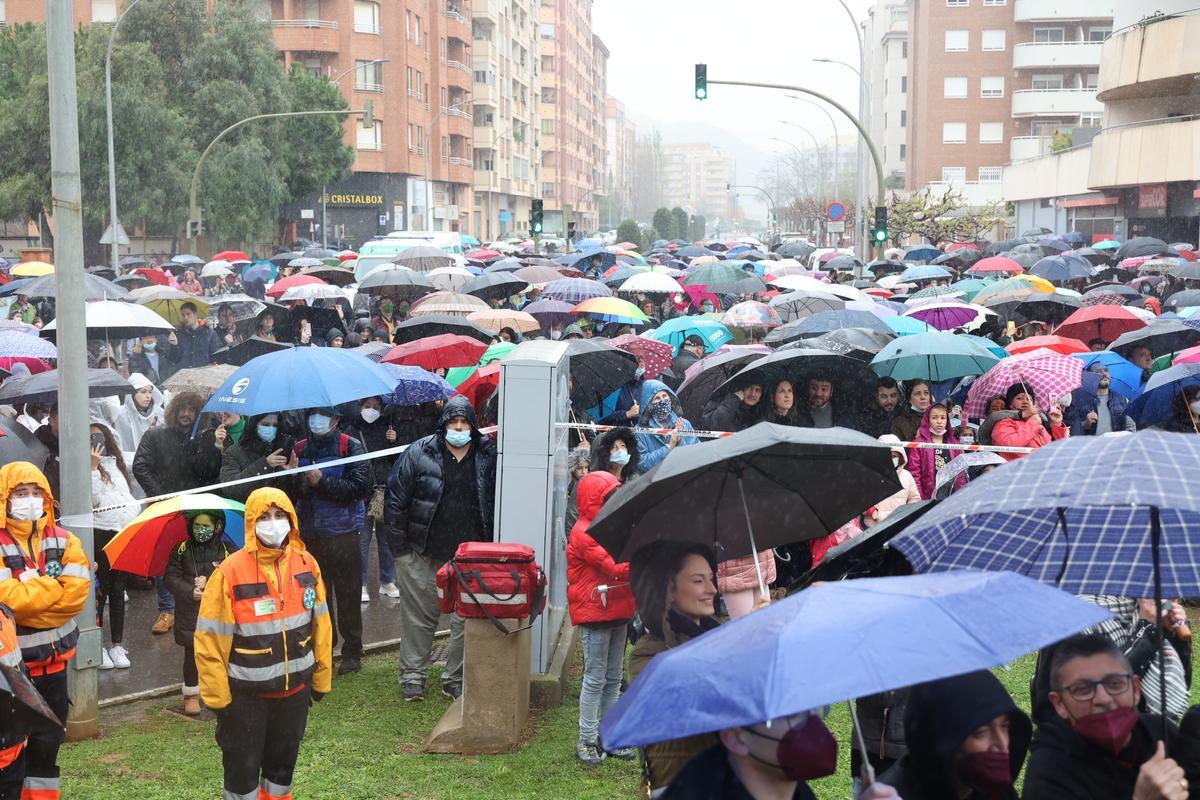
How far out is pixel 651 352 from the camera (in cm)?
1453

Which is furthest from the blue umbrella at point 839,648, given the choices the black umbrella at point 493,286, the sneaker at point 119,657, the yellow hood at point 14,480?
the black umbrella at point 493,286

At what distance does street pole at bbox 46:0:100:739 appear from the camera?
28.0ft

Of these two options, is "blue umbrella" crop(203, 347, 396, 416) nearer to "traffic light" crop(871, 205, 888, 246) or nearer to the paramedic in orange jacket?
the paramedic in orange jacket

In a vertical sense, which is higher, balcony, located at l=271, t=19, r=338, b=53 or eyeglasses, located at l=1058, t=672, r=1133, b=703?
balcony, located at l=271, t=19, r=338, b=53

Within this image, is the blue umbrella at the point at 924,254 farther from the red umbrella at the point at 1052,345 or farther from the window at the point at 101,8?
the window at the point at 101,8

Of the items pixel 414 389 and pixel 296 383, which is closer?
pixel 296 383

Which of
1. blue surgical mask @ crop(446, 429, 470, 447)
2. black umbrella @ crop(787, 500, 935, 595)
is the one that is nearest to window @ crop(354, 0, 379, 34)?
blue surgical mask @ crop(446, 429, 470, 447)

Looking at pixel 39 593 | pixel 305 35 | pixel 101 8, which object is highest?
pixel 101 8

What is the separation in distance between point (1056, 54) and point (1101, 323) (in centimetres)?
7112

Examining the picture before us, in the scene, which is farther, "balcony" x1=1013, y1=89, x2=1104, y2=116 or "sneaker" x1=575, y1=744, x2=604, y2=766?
"balcony" x1=1013, y1=89, x2=1104, y2=116

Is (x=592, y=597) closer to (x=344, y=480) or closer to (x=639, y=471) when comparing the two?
(x=639, y=471)

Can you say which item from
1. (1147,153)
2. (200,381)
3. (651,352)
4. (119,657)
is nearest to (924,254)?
(1147,153)

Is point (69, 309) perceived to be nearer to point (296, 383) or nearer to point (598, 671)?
point (296, 383)

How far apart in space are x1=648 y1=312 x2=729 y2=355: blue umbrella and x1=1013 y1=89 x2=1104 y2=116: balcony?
235 ft
